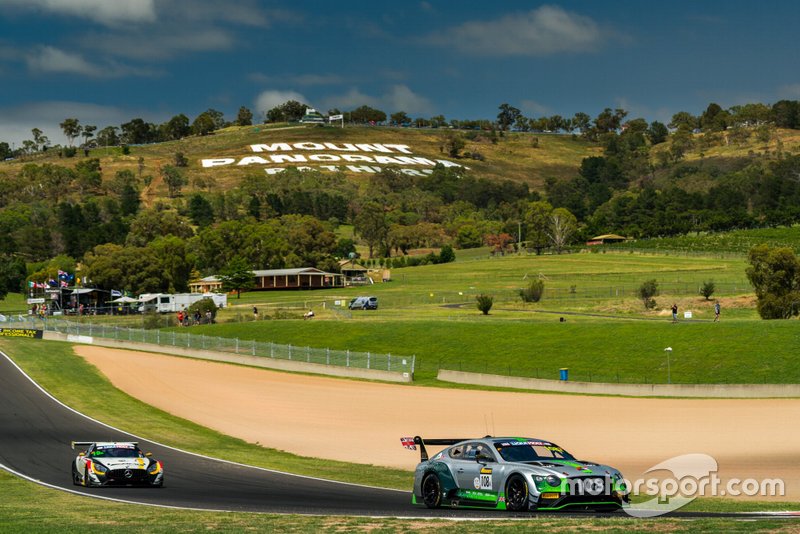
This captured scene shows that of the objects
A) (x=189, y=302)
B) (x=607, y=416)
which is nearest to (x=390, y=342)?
(x=607, y=416)

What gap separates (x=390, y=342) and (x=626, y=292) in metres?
45.2

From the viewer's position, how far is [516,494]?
20969 mm

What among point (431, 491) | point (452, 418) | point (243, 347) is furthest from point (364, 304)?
point (431, 491)

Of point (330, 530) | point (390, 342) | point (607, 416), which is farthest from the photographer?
point (390, 342)

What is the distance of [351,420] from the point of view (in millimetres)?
49719

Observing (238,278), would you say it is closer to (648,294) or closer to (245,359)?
(648,294)

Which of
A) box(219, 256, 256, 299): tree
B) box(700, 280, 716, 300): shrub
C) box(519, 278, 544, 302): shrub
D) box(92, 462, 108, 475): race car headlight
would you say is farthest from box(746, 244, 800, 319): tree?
box(219, 256, 256, 299): tree

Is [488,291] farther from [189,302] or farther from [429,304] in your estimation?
[189,302]

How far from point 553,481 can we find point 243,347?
60056 millimetres

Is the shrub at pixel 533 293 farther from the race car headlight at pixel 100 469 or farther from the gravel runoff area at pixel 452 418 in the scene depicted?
the race car headlight at pixel 100 469

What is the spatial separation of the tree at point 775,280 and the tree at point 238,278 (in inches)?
2948

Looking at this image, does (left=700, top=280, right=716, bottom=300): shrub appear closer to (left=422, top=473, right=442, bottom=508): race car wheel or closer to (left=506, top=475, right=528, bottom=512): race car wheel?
(left=422, top=473, right=442, bottom=508): race car wheel

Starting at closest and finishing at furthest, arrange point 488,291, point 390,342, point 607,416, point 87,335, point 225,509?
point 225,509, point 607,416, point 390,342, point 87,335, point 488,291

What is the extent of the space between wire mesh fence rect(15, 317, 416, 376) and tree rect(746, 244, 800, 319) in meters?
34.9
